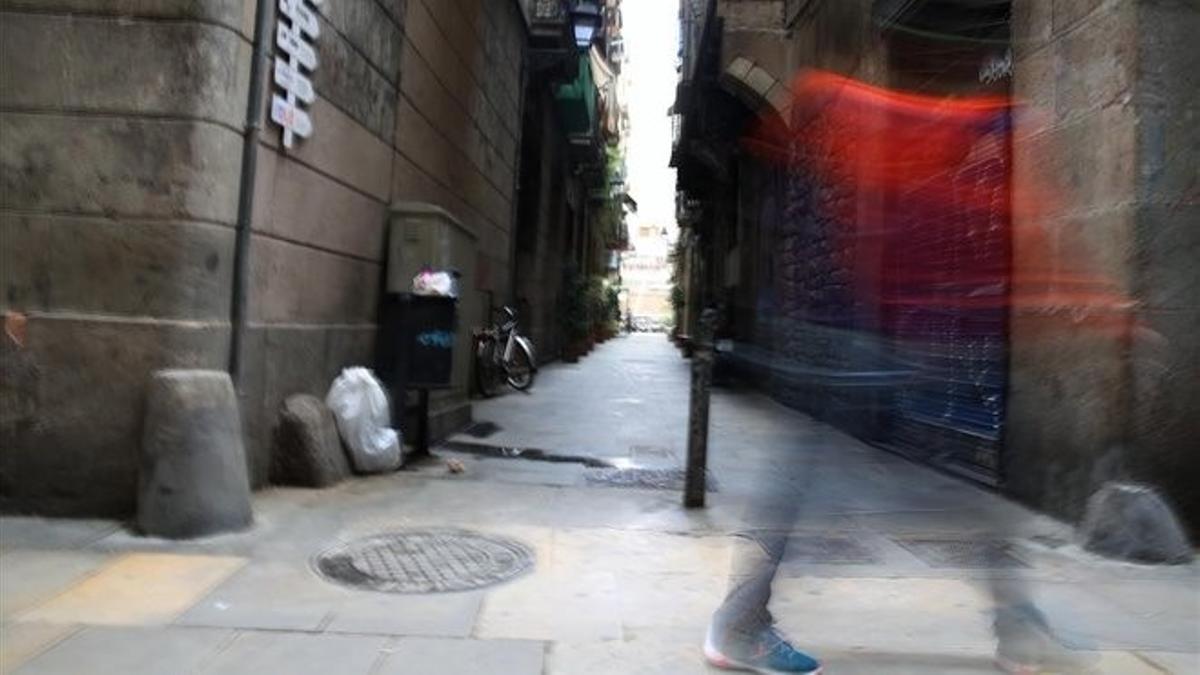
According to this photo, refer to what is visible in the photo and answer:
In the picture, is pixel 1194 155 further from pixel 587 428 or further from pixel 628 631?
pixel 587 428

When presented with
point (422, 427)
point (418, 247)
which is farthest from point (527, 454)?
point (418, 247)

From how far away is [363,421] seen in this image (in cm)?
620

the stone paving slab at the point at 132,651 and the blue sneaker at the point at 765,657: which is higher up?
the blue sneaker at the point at 765,657

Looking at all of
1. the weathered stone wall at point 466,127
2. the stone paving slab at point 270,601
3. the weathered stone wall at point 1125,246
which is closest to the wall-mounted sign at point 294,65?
the weathered stone wall at point 466,127

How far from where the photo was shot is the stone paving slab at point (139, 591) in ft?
11.2

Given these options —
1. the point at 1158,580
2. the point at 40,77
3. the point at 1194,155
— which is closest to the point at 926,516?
the point at 1158,580

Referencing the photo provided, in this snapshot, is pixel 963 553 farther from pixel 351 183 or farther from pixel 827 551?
pixel 351 183

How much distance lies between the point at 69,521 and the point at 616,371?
14.7 meters

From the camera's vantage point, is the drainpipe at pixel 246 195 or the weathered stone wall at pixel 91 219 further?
the drainpipe at pixel 246 195

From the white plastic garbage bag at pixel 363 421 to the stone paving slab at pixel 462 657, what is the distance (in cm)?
300

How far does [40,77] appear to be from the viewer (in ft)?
15.3

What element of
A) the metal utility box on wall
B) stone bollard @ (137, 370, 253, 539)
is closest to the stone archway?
the metal utility box on wall

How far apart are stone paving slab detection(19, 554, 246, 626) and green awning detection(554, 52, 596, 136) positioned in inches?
559

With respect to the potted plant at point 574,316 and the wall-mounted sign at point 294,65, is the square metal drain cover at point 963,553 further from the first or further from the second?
the potted plant at point 574,316
